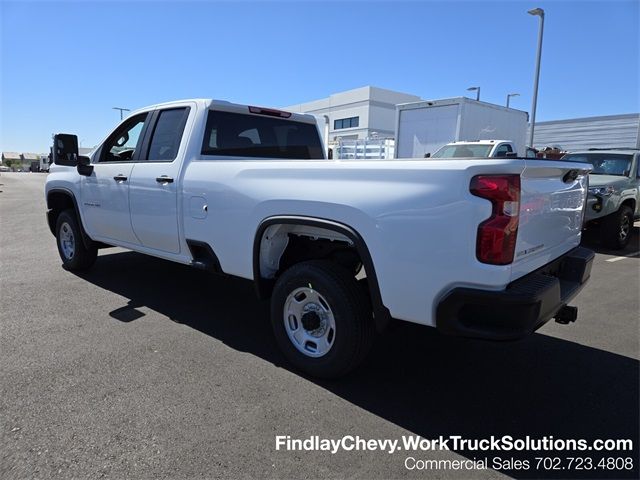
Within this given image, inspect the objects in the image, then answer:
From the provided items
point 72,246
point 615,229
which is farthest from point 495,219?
point 615,229

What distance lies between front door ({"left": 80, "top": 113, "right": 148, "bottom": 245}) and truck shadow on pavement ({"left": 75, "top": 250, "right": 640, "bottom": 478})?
35.8 inches

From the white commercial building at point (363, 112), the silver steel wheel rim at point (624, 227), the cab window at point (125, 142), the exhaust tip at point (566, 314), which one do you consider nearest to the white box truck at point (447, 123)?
the silver steel wheel rim at point (624, 227)

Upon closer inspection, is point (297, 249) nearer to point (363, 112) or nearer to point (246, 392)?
point (246, 392)

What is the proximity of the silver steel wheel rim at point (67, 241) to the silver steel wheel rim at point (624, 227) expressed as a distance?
30.6 feet

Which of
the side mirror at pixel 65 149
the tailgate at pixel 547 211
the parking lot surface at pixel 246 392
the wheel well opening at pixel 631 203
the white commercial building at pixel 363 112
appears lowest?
the parking lot surface at pixel 246 392

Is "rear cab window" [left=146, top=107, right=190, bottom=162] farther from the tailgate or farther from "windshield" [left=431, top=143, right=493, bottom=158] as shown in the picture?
"windshield" [left=431, top=143, right=493, bottom=158]

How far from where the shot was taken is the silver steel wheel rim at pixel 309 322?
3.13 metres

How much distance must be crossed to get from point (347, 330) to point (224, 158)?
7.00 feet

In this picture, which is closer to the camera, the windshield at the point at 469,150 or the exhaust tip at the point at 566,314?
the exhaust tip at the point at 566,314

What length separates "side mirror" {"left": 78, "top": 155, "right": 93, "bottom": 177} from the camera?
16.8 feet

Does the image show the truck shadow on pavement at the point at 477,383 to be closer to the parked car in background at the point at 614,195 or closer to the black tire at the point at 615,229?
the parked car in background at the point at 614,195

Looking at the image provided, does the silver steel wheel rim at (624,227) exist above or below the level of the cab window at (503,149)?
below

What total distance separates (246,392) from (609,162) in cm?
952

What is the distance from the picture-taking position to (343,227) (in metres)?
2.80
